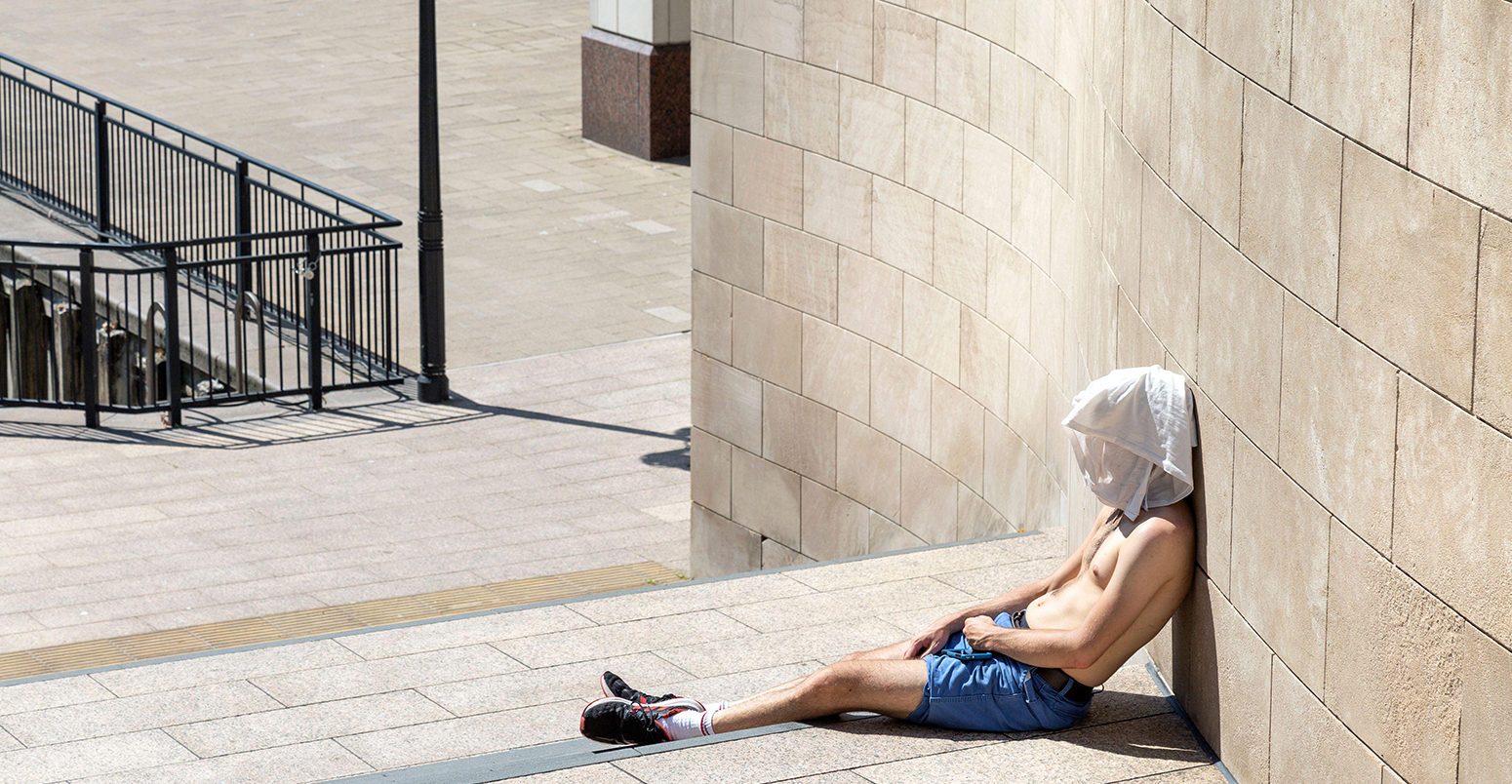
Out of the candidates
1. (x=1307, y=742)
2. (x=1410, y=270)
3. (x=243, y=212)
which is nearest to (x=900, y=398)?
(x=1307, y=742)

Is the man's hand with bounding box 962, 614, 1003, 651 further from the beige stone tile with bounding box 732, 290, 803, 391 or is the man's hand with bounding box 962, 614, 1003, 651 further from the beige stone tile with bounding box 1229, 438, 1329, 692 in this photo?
the beige stone tile with bounding box 732, 290, 803, 391

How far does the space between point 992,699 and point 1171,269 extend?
1.32m

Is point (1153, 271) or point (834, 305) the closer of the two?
point (1153, 271)

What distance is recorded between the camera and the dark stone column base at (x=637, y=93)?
19.5 meters

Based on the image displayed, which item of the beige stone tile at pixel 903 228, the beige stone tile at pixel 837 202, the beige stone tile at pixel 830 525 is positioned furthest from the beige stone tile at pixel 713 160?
the beige stone tile at pixel 830 525

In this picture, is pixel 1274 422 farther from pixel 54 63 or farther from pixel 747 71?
pixel 54 63

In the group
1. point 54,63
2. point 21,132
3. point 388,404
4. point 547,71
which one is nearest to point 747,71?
point 388,404

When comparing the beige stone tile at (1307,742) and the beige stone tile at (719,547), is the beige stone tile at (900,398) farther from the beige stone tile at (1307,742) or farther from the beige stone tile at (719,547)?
the beige stone tile at (1307,742)

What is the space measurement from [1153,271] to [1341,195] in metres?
1.49

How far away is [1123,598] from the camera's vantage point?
510 centimetres

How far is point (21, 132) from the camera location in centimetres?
1875

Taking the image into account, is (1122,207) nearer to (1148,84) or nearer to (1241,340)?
(1148,84)

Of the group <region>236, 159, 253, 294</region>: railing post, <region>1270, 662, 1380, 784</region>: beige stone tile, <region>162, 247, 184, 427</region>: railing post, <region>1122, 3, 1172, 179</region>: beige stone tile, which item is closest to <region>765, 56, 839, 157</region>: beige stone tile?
<region>1122, 3, 1172, 179</region>: beige stone tile

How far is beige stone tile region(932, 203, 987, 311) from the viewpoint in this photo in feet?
26.3
